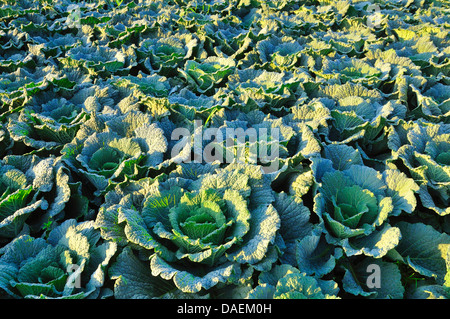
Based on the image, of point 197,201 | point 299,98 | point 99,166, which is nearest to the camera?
point 197,201

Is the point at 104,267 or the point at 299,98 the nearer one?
the point at 104,267

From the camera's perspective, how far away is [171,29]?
201 inches

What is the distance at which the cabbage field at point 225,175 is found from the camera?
203cm

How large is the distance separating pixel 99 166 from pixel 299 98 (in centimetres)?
193

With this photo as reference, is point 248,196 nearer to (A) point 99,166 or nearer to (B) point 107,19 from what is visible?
(A) point 99,166

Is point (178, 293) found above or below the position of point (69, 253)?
below

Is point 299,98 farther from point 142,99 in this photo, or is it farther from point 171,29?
point 171,29

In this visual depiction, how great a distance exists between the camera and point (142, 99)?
10.4ft

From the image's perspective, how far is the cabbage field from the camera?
6.65 feet

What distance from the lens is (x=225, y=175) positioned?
7.70ft
